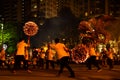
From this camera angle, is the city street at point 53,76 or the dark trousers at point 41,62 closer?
the city street at point 53,76

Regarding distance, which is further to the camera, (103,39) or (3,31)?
(3,31)

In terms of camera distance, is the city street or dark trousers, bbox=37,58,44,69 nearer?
the city street

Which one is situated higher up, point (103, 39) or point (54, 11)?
point (54, 11)

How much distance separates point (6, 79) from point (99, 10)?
112833 millimetres

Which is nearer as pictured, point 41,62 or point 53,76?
point 53,76

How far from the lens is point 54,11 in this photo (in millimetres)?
185875

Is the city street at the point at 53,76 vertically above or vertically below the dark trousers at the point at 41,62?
below

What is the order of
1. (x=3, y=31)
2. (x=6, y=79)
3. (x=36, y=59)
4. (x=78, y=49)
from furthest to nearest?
1. (x=3, y=31)
2. (x=78, y=49)
3. (x=36, y=59)
4. (x=6, y=79)

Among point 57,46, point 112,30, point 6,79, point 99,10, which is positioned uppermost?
point 99,10

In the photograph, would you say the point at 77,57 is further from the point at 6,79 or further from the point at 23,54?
the point at 6,79

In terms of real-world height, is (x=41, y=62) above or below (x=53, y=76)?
above

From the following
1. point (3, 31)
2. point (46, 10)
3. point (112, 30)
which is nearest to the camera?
point (112, 30)

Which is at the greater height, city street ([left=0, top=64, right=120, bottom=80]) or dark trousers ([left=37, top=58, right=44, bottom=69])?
dark trousers ([left=37, top=58, right=44, bottom=69])

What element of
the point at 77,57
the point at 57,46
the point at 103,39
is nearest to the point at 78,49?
the point at 77,57
